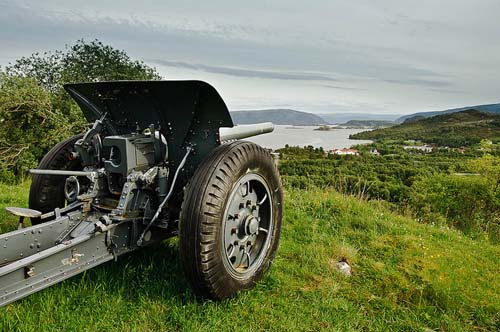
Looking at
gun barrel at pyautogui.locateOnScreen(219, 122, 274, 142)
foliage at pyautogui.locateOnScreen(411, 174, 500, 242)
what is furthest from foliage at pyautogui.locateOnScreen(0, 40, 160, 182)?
foliage at pyautogui.locateOnScreen(411, 174, 500, 242)

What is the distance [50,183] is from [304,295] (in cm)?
257

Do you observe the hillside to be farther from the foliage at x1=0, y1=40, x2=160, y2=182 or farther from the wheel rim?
the wheel rim

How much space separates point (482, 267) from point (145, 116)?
4.18 meters

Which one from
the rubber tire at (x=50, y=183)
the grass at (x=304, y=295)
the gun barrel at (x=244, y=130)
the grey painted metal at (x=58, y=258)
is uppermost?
the gun barrel at (x=244, y=130)

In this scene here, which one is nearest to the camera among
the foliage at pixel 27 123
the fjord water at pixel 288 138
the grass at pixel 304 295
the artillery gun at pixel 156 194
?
the artillery gun at pixel 156 194

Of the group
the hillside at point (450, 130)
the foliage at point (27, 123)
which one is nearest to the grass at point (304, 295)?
the foliage at point (27, 123)

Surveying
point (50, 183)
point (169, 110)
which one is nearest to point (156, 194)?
point (169, 110)

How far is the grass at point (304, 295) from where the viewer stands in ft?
8.89

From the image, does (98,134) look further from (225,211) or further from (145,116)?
(225,211)

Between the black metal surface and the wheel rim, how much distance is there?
1.53 ft

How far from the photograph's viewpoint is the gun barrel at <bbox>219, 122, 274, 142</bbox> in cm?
340

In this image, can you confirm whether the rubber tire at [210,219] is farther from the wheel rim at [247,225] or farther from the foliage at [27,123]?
the foliage at [27,123]

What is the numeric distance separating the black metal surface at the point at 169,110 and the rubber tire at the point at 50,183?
0.53m

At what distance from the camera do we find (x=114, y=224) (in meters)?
2.66
